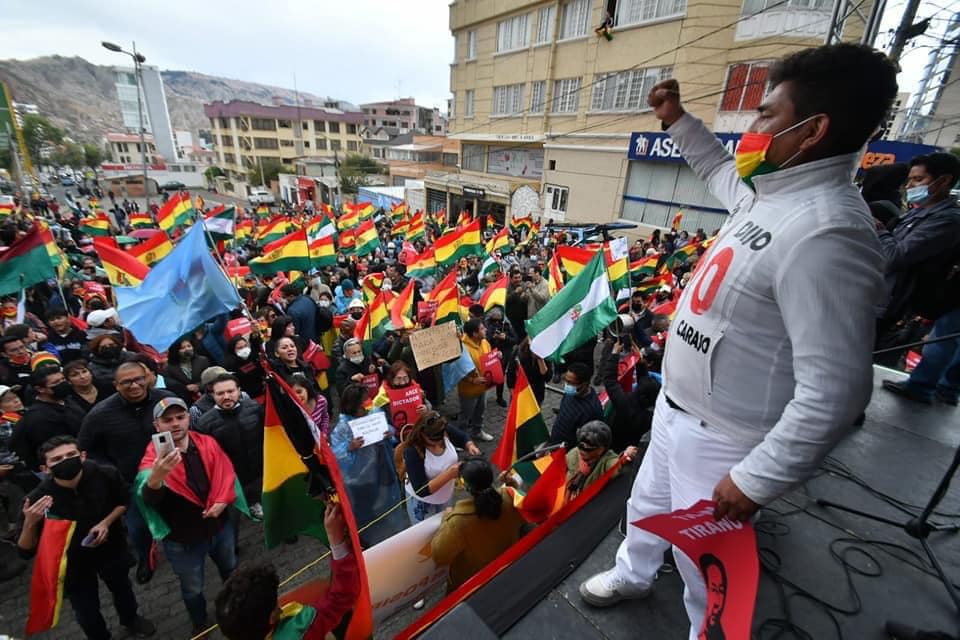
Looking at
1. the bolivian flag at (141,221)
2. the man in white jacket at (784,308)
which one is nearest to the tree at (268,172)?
the bolivian flag at (141,221)

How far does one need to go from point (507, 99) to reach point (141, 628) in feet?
→ 98.3

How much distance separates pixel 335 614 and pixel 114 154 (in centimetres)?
11520

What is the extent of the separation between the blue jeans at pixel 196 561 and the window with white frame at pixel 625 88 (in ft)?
71.8

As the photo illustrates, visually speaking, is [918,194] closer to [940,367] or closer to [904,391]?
[940,367]

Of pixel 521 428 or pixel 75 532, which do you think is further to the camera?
pixel 521 428

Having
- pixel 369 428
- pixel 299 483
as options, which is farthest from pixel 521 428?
pixel 299 483

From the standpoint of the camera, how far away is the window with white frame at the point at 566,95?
23375 millimetres

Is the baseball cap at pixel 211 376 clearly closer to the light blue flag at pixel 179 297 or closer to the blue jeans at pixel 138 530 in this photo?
the blue jeans at pixel 138 530

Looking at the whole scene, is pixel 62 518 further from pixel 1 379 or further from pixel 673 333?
pixel 673 333

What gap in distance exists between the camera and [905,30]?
18.5 feet

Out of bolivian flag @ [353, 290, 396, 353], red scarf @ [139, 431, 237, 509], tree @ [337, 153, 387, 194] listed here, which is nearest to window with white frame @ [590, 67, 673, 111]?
bolivian flag @ [353, 290, 396, 353]

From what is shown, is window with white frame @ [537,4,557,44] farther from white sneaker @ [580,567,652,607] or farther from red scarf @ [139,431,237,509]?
white sneaker @ [580,567,652,607]

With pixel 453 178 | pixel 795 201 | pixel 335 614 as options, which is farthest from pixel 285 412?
pixel 453 178

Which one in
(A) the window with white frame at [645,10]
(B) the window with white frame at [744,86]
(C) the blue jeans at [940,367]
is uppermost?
(A) the window with white frame at [645,10]
